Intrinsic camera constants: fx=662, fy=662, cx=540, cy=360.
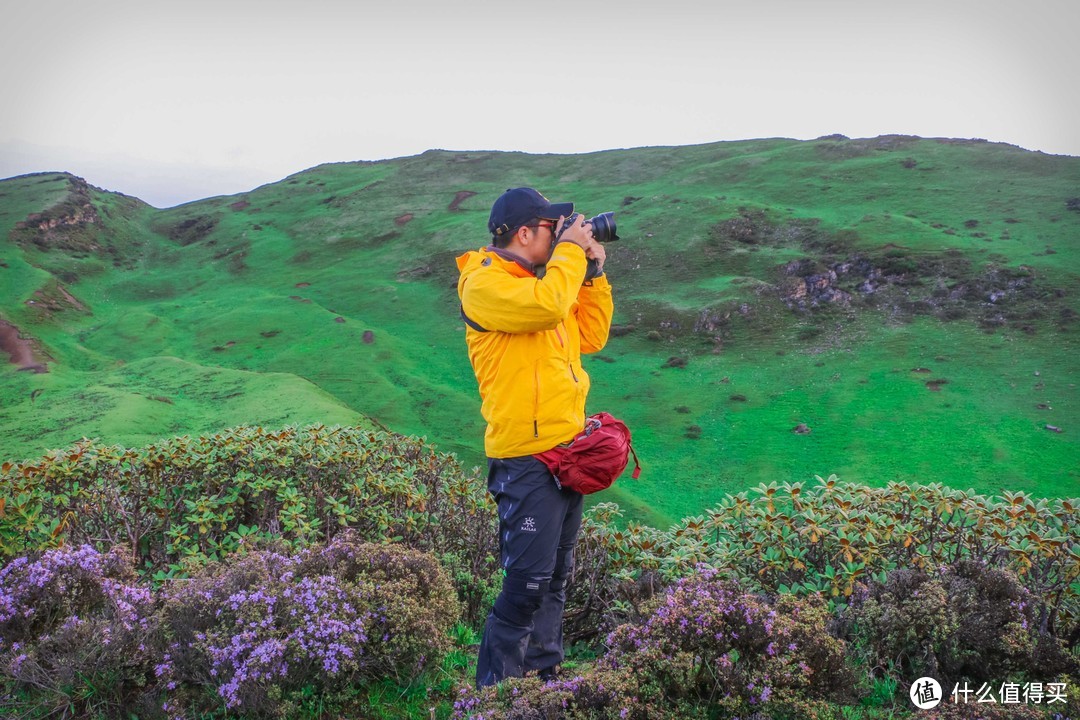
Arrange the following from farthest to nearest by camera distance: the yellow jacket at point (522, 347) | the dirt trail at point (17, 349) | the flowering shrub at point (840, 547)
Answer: the dirt trail at point (17, 349) → the flowering shrub at point (840, 547) → the yellow jacket at point (522, 347)

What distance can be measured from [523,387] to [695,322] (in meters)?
19.7

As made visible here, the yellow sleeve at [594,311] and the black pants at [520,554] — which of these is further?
the yellow sleeve at [594,311]

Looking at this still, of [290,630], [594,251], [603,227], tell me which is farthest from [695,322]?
[290,630]

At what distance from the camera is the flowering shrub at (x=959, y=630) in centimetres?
353

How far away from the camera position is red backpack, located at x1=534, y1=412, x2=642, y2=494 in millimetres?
3566

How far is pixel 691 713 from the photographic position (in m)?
3.10

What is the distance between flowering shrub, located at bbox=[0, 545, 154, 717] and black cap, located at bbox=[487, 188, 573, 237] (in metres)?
2.93

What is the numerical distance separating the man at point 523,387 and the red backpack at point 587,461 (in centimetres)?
6

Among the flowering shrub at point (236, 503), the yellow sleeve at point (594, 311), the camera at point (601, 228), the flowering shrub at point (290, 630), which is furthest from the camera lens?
the flowering shrub at point (236, 503)

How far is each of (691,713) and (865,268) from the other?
23638 millimetres

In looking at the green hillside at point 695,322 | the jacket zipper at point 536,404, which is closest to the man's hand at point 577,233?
the jacket zipper at point 536,404

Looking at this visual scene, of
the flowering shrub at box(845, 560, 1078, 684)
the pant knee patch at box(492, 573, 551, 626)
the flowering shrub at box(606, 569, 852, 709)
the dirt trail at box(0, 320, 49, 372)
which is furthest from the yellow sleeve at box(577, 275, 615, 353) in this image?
the dirt trail at box(0, 320, 49, 372)

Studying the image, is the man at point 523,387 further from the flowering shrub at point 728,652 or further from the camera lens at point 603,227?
the flowering shrub at point 728,652

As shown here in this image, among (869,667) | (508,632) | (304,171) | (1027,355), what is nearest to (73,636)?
(508,632)
